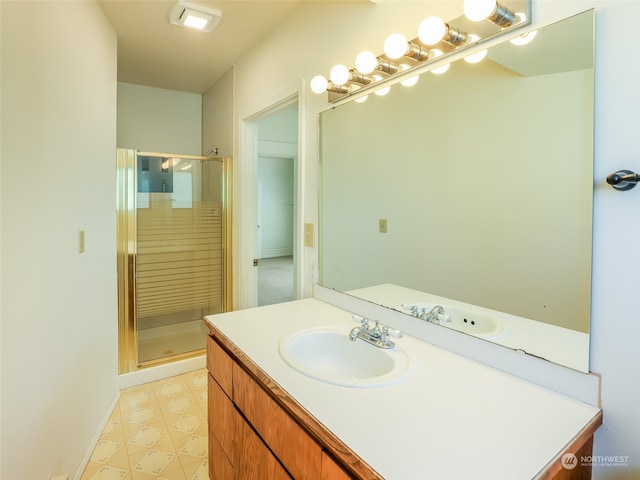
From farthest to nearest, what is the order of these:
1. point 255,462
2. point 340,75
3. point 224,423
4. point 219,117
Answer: point 219,117 → point 340,75 → point 224,423 → point 255,462

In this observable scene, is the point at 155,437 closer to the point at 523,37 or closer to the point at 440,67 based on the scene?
the point at 440,67

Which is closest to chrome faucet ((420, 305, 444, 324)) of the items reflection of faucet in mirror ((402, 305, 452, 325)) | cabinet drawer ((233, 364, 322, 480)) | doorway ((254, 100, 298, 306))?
reflection of faucet in mirror ((402, 305, 452, 325))

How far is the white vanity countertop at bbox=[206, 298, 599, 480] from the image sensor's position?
636 mm

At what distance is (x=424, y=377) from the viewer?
957 millimetres

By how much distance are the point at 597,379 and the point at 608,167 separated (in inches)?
19.2

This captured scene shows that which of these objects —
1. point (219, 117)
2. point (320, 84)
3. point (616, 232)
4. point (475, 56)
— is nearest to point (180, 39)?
point (219, 117)

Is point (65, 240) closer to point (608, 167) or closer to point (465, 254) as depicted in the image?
point (465, 254)

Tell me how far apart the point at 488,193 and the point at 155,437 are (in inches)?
82.2

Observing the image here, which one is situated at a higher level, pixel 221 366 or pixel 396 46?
pixel 396 46

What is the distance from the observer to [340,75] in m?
1.48

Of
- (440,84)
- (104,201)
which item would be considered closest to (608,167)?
(440,84)

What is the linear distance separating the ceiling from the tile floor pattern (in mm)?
2368

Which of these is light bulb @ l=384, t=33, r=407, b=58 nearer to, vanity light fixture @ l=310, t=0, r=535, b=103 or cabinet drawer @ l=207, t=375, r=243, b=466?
vanity light fixture @ l=310, t=0, r=535, b=103

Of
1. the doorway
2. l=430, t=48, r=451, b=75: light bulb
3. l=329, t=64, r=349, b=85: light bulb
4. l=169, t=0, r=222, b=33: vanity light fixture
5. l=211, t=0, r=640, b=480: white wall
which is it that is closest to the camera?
l=211, t=0, r=640, b=480: white wall
